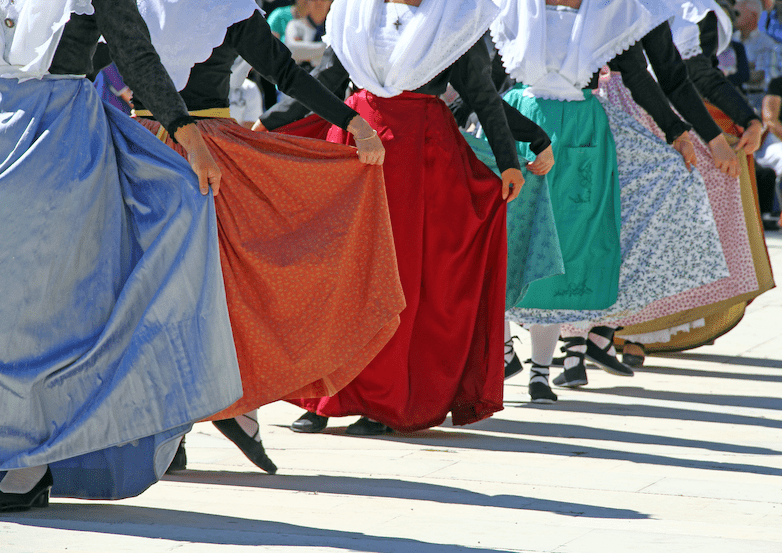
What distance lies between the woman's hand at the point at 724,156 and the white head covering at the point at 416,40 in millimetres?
1912

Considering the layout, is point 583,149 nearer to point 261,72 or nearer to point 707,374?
point 707,374

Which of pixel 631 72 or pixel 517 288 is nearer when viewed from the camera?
pixel 517 288

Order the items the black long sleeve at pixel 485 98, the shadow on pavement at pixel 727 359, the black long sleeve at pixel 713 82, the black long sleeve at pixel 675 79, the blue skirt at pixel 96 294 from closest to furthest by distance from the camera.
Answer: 1. the blue skirt at pixel 96 294
2. the black long sleeve at pixel 485 98
3. the black long sleeve at pixel 675 79
4. the black long sleeve at pixel 713 82
5. the shadow on pavement at pixel 727 359

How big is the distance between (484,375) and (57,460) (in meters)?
1.88

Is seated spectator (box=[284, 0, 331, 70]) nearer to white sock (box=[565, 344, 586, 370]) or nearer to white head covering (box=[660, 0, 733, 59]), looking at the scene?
white head covering (box=[660, 0, 733, 59])

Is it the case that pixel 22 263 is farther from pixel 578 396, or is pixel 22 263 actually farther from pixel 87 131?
pixel 578 396

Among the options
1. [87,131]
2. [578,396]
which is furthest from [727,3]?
[87,131]

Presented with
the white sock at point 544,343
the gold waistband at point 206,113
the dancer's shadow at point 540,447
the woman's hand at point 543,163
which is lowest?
the dancer's shadow at point 540,447

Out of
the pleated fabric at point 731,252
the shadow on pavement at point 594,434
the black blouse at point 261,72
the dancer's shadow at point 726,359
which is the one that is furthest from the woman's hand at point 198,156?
the dancer's shadow at point 726,359

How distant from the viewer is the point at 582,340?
18.8 ft

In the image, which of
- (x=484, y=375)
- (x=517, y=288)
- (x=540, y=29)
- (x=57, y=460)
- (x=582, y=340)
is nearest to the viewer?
(x=57, y=460)

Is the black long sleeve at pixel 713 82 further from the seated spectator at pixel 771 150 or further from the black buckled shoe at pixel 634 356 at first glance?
the seated spectator at pixel 771 150

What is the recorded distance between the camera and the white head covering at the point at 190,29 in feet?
12.3

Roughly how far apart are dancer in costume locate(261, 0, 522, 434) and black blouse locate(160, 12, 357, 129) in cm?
66
